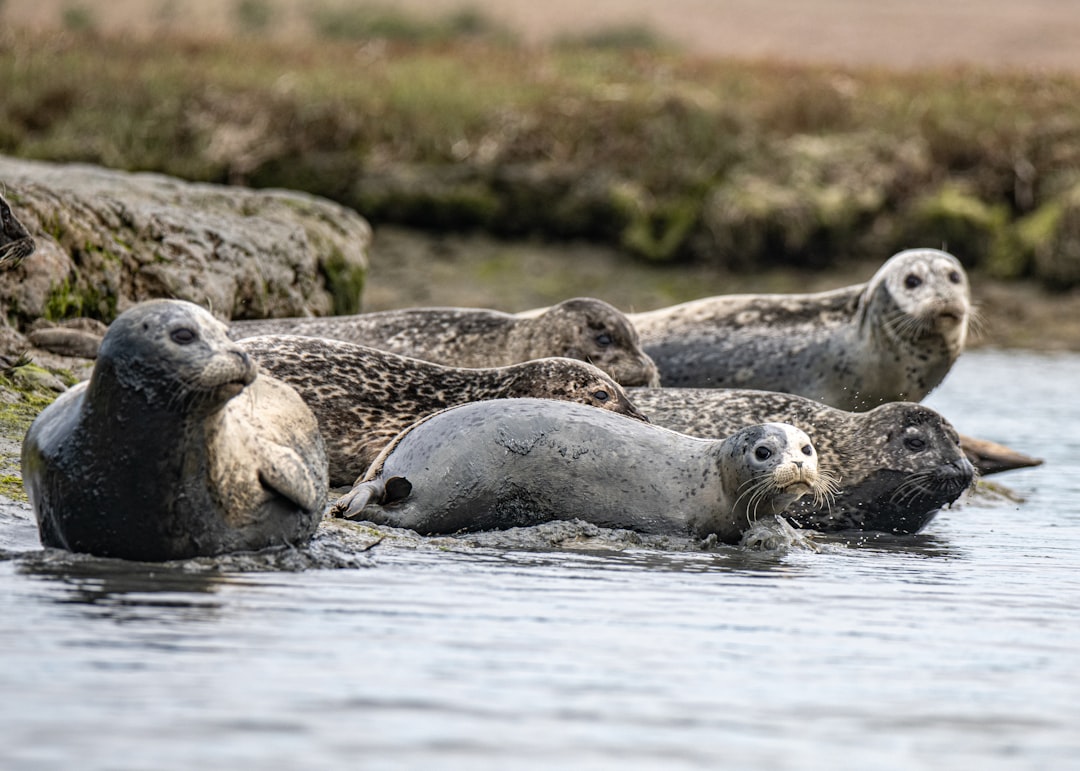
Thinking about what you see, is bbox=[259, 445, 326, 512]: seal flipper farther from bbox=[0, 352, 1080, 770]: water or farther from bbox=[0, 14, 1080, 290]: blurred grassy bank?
bbox=[0, 14, 1080, 290]: blurred grassy bank

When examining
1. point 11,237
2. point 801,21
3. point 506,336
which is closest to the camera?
point 11,237

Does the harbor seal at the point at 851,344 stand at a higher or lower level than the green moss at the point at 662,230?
higher

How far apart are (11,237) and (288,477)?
2.48 metres

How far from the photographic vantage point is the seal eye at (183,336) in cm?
574

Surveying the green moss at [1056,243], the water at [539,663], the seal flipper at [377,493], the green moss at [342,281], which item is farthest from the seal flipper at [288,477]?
the green moss at [1056,243]

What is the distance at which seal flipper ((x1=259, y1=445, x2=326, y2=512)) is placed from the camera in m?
6.18

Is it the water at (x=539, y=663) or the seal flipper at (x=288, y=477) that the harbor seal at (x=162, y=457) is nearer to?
the seal flipper at (x=288, y=477)

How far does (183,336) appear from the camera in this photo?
227 inches

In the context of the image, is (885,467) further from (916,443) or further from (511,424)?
(511,424)

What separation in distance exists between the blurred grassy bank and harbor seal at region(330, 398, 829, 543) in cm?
1409

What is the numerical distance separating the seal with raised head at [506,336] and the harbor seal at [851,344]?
111cm

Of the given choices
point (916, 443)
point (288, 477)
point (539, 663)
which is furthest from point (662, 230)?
Result: point (539, 663)

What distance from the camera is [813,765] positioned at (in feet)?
12.5

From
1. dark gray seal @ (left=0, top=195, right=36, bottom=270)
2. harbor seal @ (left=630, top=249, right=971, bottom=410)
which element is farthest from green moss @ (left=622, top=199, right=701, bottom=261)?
dark gray seal @ (left=0, top=195, right=36, bottom=270)
